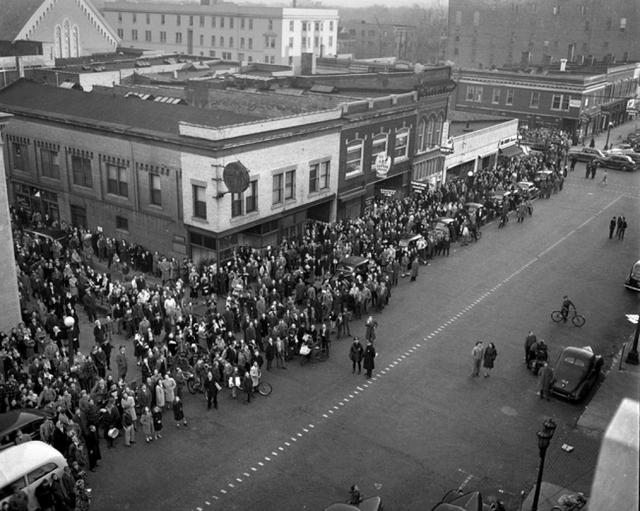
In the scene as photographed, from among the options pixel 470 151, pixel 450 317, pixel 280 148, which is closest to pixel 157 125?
pixel 280 148

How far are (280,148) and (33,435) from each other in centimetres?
2206

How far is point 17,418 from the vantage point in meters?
20.2

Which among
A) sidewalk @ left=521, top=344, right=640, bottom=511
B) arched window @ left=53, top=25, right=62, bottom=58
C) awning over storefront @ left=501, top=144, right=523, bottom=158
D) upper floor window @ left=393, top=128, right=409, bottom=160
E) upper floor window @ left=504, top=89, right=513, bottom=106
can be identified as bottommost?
sidewalk @ left=521, top=344, right=640, bottom=511

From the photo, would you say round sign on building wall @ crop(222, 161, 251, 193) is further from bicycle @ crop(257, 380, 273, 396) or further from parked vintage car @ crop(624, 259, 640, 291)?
parked vintage car @ crop(624, 259, 640, 291)

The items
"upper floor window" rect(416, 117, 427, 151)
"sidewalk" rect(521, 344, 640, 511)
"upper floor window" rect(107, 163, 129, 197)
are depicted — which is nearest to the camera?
"sidewalk" rect(521, 344, 640, 511)

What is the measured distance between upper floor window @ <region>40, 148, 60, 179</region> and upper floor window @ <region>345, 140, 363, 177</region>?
1744 centimetres

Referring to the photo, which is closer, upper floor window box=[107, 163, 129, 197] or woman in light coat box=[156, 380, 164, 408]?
woman in light coat box=[156, 380, 164, 408]

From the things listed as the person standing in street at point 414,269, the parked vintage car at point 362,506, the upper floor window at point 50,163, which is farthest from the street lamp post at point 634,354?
the upper floor window at point 50,163

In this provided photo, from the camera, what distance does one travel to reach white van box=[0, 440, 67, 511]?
17.6 meters

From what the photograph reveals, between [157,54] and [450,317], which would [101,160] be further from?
[157,54]

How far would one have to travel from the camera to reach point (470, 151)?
5909cm

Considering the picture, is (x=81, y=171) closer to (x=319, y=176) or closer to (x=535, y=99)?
(x=319, y=176)

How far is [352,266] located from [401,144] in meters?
17.3

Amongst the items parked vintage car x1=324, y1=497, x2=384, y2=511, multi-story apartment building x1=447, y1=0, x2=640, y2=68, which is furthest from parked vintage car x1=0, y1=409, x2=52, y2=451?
multi-story apartment building x1=447, y1=0, x2=640, y2=68
